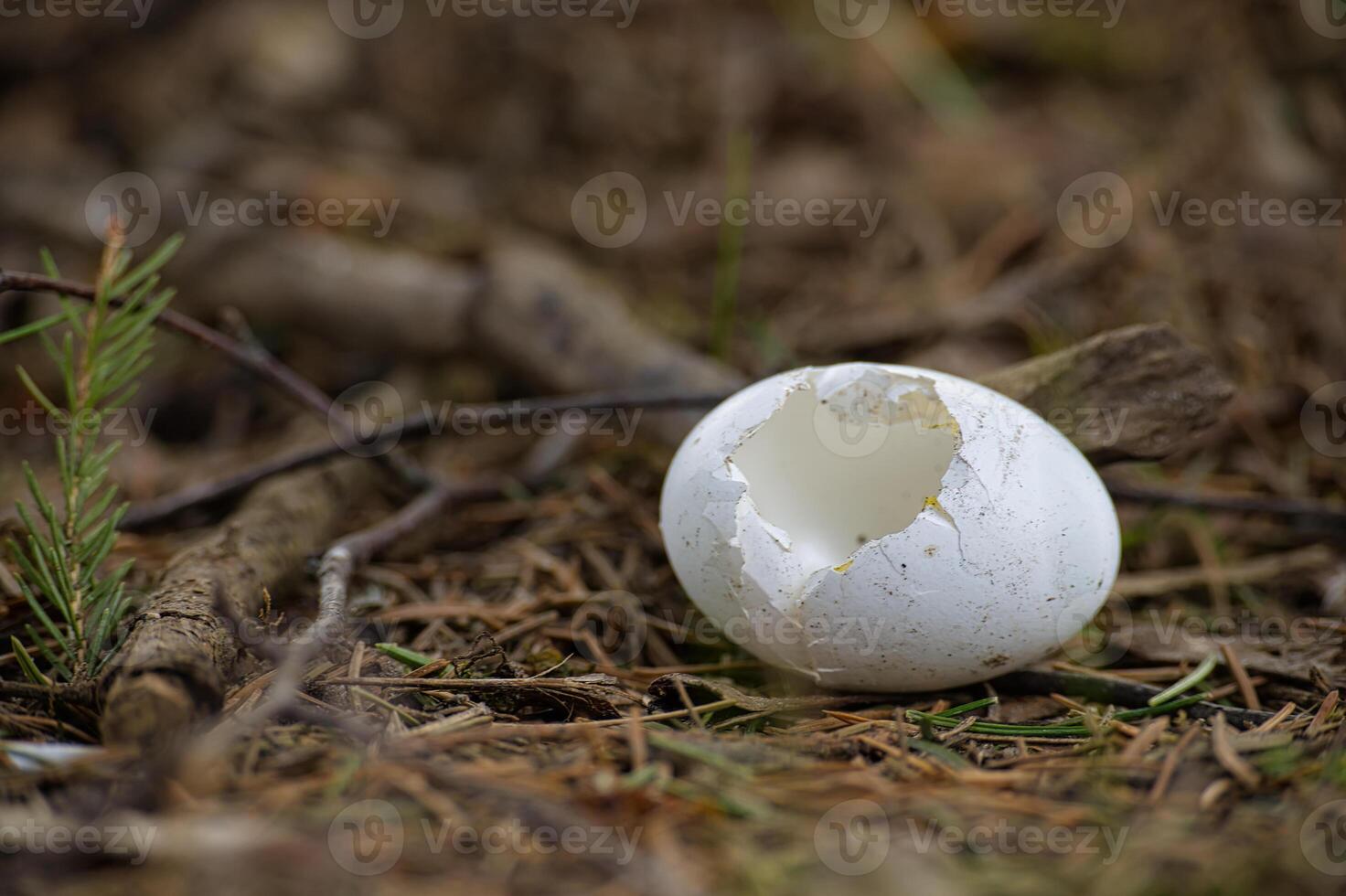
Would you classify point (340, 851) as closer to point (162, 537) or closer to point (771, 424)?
point (771, 424)

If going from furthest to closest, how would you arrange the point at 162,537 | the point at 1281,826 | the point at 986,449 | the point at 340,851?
1. the point at 162,537
2. the point at 986,449
3. the point at 1281,826
4. the point at 340,851

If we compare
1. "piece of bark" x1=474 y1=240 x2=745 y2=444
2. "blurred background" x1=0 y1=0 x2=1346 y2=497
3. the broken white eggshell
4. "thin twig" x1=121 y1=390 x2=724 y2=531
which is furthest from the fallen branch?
"piece of bark" x1=474 y1=240 x2=745 y2=444

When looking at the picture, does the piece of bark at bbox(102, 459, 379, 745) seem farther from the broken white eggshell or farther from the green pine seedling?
the broken white eggshell

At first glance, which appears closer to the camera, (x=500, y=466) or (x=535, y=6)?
(x=500, y=466)

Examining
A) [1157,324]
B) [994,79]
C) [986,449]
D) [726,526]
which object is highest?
[994,79]

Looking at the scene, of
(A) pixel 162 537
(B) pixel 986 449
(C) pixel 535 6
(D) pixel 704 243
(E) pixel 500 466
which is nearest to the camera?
(B) pixel 986 449

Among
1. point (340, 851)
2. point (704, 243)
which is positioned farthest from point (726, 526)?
point (704, 243)

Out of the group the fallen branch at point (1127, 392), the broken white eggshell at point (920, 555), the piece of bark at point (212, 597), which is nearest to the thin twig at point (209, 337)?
the piece of bark at point (212, 597)
